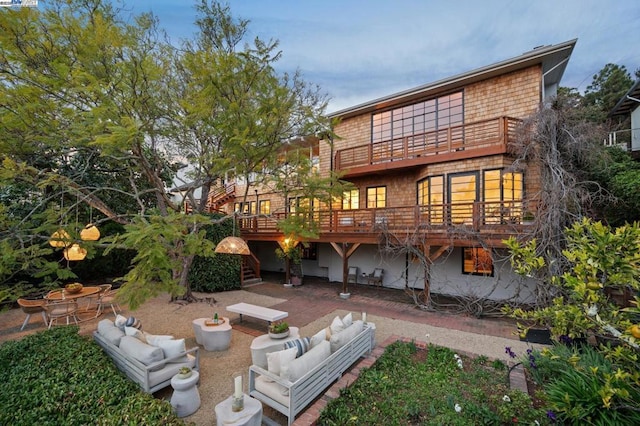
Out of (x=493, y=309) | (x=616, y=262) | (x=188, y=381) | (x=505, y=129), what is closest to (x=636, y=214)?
(x=505, y=129)

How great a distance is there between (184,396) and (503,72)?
14.2 meters

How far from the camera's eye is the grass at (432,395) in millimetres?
3957

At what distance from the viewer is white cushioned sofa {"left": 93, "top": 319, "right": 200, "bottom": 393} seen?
4801 mm

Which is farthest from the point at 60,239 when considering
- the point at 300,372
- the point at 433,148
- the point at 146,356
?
the point at 433,148

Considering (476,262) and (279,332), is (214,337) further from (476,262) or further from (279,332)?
(476,262)

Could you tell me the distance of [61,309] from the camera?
829 centimetres

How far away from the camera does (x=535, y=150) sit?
9188mm

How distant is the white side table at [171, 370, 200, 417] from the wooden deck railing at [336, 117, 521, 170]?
1106 centimetres

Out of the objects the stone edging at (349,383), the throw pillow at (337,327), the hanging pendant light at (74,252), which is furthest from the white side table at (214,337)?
the hanging pendant light at (74,252)

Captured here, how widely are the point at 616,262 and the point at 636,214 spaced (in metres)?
10.3

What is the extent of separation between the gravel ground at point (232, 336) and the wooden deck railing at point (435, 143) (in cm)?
699

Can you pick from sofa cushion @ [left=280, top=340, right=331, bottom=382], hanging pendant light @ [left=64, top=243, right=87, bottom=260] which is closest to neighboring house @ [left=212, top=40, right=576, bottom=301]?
hanging pendant light @ [left=64, top=243, right=87, bottom=260]

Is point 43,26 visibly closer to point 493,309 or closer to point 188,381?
point 188,381

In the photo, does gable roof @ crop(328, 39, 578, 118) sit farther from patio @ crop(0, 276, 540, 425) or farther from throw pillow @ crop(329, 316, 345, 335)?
throw pillow @ crop(329, 316, 345, 335)
